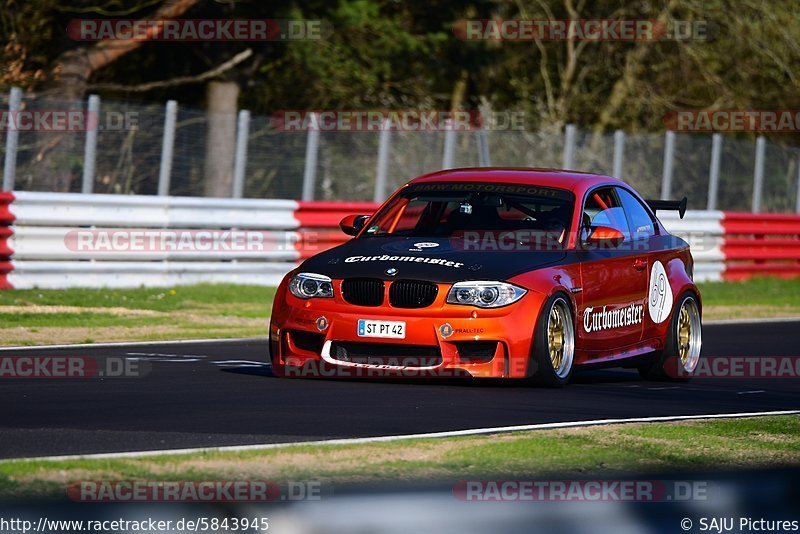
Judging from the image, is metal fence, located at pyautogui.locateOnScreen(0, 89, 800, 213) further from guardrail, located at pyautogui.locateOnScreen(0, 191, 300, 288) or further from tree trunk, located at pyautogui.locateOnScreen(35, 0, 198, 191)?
tree trunk, located at pyautogui.locateOnScreen(35, 0, 198, 191)

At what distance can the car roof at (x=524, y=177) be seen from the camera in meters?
11.6

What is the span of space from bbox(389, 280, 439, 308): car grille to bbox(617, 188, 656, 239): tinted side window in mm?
2264

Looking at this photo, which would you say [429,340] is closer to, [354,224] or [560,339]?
[560,339]

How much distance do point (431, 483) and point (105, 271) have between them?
38.8ft

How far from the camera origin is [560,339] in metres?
10.7

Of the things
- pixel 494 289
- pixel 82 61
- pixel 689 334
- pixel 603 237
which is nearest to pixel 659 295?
pixel 689 334

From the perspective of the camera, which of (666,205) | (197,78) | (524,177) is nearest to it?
(524,177)

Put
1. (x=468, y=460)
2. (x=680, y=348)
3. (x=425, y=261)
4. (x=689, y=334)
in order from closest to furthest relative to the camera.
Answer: (x=468, y=460) < (x=425, y=261) < (x=680, y=348) < (x=689, y=334)

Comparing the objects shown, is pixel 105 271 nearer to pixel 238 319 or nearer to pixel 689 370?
pixel 238 319

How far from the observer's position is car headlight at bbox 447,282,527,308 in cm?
1027

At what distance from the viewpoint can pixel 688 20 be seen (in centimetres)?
3238

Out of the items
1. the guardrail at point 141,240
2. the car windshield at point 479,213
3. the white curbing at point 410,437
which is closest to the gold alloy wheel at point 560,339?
the car windshield at point 479,213

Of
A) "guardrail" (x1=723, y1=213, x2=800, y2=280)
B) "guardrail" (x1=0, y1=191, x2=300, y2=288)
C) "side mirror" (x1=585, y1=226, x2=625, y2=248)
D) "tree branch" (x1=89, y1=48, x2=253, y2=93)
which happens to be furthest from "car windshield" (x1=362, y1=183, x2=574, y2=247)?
"tree branch" (x1=89, y1=48, x2=253, y2=93)

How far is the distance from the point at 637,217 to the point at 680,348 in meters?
1.02
